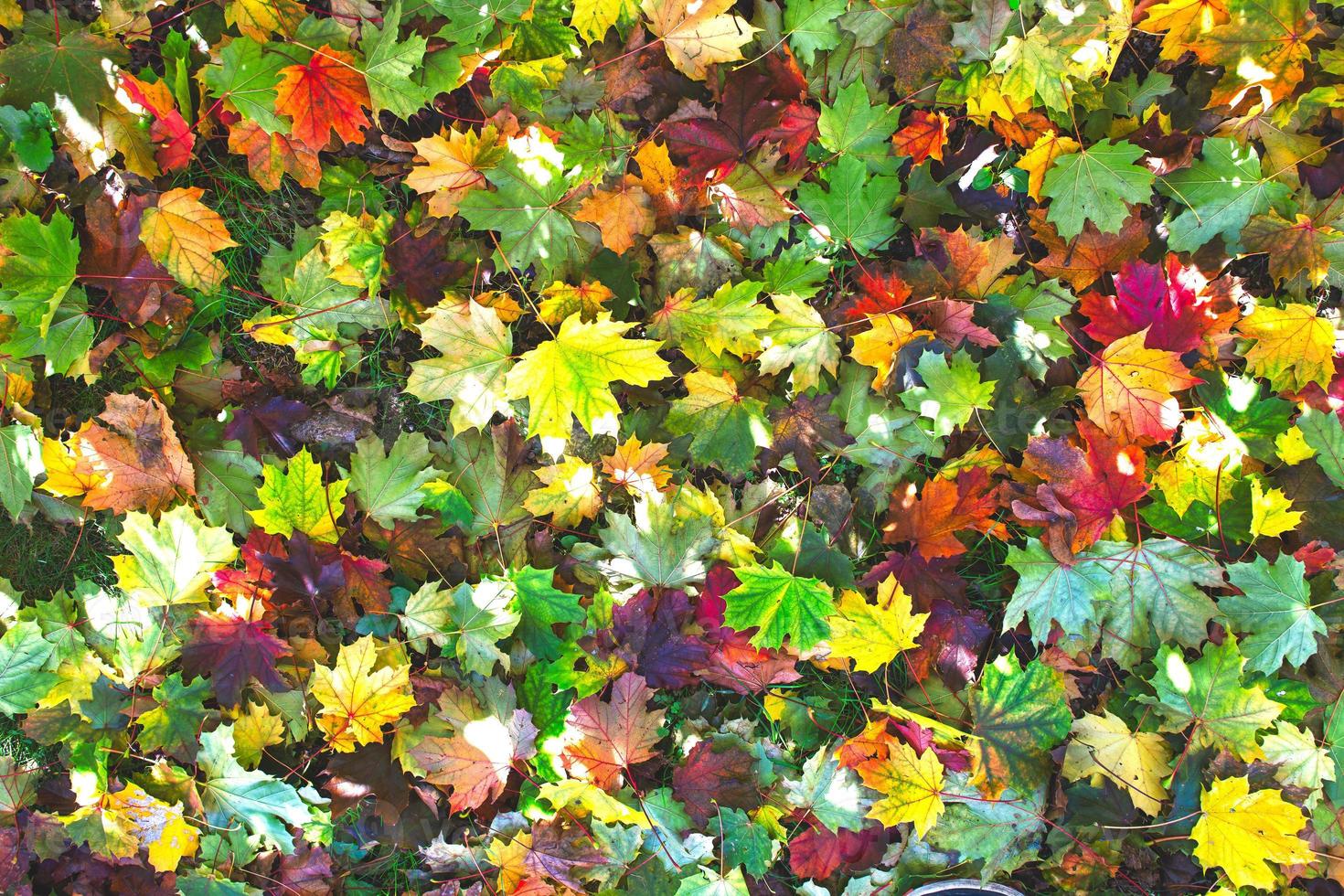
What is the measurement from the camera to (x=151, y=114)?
1.92m

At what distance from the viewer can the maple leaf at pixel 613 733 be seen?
74.0 inches

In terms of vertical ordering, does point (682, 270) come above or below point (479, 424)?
above

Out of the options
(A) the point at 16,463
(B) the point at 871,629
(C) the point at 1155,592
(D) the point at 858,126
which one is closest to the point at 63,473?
(A) the point at 16,463

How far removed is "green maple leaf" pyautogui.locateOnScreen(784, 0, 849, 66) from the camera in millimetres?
1897

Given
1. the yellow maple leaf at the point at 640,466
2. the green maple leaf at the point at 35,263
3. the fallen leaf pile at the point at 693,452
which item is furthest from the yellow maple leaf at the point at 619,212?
the green maple leaf at the point at 35,263

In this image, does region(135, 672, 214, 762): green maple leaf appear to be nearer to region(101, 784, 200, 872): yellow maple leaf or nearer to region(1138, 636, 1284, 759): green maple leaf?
region(101, 784, 200, 872): yellow maple leaf

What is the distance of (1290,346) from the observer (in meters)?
1.95

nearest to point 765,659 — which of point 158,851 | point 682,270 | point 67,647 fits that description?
point 682,270

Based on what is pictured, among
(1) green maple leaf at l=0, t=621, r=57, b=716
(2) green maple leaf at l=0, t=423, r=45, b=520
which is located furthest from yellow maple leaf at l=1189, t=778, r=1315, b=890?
(2) green maple leaf at l=0, t=423, r=45, b=520

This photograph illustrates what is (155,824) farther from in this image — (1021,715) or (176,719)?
(1021,715)

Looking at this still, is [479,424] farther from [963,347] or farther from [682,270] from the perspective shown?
[963,347]

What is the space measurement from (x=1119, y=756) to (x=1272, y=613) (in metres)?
0.50

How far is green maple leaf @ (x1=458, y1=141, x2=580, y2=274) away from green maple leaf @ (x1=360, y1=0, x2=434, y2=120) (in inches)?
9.4

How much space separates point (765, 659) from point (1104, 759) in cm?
89
